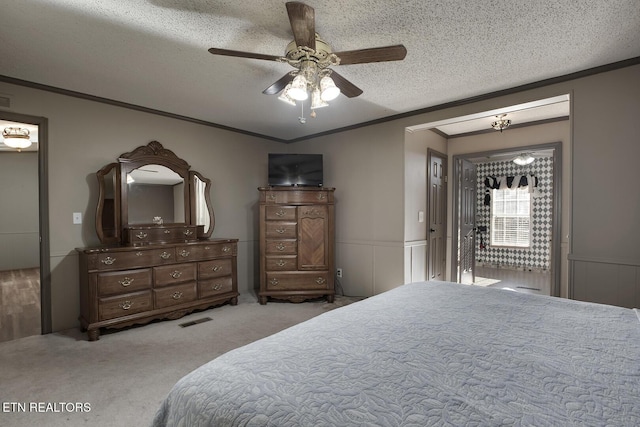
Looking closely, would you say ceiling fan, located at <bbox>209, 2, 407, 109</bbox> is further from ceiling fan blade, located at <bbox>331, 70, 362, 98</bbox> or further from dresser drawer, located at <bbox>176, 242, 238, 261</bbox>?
dresser drawer, located at <bbox>176, 242, 238, 261</bbox>

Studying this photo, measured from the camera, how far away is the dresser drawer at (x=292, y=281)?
13.0 feet

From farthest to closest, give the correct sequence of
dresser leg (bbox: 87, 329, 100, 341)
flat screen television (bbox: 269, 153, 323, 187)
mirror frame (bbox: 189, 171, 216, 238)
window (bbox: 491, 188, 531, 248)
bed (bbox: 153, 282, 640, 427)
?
1. window (bbox: 491, 188, 531, 248)
2. flat screen television (bbox: 269, 153, 323, 187)
3. mirror frame (bbox: 189, 171, 216, 238)
4. dresser leg (bbox: 87, 329, 100, 341)
5. bed (bbox: 153, 282, 640, 427)

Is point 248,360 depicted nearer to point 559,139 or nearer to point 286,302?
point 286,302

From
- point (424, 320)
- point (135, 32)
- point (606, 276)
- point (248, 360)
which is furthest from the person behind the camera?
point (606, 276)

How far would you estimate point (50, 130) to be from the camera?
9.78 feet

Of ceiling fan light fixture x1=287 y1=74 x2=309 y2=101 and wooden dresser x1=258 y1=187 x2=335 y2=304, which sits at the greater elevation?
ceiling fan light fixture x1=287 y1=74 x2=309 y2=101

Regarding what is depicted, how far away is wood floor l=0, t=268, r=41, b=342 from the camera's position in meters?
3.00

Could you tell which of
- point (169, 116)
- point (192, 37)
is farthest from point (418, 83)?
point (169, 116)

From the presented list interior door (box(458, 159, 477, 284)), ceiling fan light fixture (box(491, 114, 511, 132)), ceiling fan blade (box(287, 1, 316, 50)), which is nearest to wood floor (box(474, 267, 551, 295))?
interior door (box(458, 159, 477, 284))

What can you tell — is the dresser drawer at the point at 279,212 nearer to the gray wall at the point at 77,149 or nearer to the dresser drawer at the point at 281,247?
the dresser drawer at the point at 281,247

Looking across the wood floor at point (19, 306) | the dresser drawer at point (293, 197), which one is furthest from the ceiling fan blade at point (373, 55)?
the wood floor at point (19, 306)

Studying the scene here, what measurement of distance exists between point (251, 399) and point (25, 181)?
789cm

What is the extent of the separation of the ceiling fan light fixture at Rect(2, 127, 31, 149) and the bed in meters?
5.31

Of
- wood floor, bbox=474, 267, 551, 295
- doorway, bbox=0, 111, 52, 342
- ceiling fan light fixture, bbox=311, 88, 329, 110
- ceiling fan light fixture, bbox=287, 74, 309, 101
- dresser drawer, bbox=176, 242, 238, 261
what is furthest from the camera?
wood floor, bbox=474, 267, 551, 295
